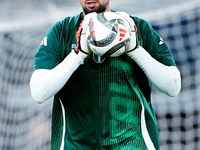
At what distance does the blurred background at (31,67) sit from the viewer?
3615 millimetres

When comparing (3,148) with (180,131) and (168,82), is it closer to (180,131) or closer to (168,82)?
(180,131)

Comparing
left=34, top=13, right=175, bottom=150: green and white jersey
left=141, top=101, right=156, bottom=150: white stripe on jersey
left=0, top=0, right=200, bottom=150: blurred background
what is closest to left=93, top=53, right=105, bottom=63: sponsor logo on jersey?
left=34, top=13, right=175, bottom=150: green and white jersey

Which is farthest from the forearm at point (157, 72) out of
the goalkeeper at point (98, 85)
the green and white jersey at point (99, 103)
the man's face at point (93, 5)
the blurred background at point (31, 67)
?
the blurred background at point (31, 67)

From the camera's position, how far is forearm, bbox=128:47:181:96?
2.23 m

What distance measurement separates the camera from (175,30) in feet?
12.6

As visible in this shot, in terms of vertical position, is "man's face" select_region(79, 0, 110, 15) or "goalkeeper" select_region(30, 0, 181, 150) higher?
"man's face" select_region(79, 0, 110, 15)

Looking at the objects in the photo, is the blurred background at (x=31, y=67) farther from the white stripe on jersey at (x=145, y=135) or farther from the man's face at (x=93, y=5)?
the white stripe on jersey at (x=145, y=135)

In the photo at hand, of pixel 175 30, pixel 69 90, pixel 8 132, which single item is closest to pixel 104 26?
pixel 69 90

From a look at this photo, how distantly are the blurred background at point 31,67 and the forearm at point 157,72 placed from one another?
4.44 feet

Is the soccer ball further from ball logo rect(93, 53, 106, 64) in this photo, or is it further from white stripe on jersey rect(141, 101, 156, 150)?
white stripe on jersey rect(141, 101, 156, 150)

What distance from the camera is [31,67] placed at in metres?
3.85

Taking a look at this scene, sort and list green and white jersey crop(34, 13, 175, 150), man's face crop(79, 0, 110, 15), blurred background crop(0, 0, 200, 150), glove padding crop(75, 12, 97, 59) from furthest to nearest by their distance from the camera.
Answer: blurred background crop(0, 0, 200, 150) → man's face crop(79, 0, 110, 15) → green and white jersey crop(34, 13, 175, 150) → glove padding crop(75, 12, 97, 59)

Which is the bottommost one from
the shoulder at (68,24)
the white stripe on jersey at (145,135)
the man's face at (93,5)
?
the white stripe on jersey at (145,135)

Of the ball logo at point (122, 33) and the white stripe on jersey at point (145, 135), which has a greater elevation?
the ball logo at point (122, 33)
